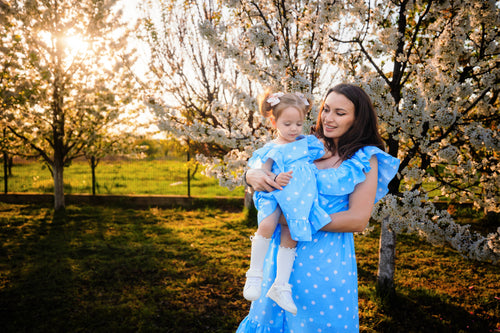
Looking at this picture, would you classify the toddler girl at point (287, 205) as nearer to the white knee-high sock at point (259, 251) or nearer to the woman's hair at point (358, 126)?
the white knee-high sock at point (259, 251)

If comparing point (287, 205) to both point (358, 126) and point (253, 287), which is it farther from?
point (358, 126)

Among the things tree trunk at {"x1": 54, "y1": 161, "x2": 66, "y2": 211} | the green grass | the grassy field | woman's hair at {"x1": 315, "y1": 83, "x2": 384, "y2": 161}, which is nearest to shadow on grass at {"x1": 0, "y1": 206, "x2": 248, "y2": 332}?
the grassy field

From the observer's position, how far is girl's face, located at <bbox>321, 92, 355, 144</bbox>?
5.88 feet

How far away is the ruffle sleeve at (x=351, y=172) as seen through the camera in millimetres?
1649

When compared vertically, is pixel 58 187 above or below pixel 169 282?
above

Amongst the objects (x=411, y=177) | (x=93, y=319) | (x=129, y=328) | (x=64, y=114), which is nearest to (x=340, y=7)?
(x=411, y=177)

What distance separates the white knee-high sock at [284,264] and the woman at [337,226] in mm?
42

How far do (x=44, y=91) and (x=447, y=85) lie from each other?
24.0 feet

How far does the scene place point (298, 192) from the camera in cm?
164

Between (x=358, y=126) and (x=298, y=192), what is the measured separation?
1.66 ft

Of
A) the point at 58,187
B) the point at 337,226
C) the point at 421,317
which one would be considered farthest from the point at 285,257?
the point at 58,187

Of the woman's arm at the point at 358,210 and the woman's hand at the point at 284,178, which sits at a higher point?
the woman's hand at the point at 284,178

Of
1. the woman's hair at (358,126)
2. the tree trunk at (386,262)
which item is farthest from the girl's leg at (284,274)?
the tree trunk at (386,262)

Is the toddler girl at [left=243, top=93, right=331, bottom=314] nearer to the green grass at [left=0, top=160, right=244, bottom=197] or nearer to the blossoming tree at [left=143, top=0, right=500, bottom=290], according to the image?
the blossoming tree at [left=143, top=0, right=500, bottom=290]
